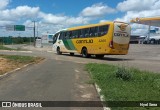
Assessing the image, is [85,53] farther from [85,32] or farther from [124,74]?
[124,74]

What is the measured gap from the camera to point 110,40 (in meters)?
26.8

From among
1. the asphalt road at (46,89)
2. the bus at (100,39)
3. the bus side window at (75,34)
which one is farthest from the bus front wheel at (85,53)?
the asphalt road at (46,89)

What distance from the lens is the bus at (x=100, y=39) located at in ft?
88.1

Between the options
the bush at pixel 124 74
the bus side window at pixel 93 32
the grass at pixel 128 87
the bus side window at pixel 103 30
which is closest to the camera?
the grass at pixel 128 87

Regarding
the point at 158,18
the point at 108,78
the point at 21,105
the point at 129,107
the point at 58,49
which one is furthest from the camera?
the point at 158,18

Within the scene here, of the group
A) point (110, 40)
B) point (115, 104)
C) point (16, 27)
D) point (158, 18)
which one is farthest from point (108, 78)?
point (16, 27)

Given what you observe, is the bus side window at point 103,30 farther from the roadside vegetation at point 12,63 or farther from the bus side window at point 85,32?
the roadside vegetation at point 12,63

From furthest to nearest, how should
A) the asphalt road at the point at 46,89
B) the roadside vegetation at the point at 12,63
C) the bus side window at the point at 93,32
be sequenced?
the bus side window at the point at 93,32
the roadside vegetation at the point at 12,63
the asphalt road at the point at 46,89

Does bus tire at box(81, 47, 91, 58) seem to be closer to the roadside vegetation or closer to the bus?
the bus

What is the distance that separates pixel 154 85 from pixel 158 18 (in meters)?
63.2

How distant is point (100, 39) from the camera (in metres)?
28.0

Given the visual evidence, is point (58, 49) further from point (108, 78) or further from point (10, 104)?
point (10, 104)

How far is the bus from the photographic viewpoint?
2684cm

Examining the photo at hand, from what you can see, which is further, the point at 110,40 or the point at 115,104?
the point at 110,40
